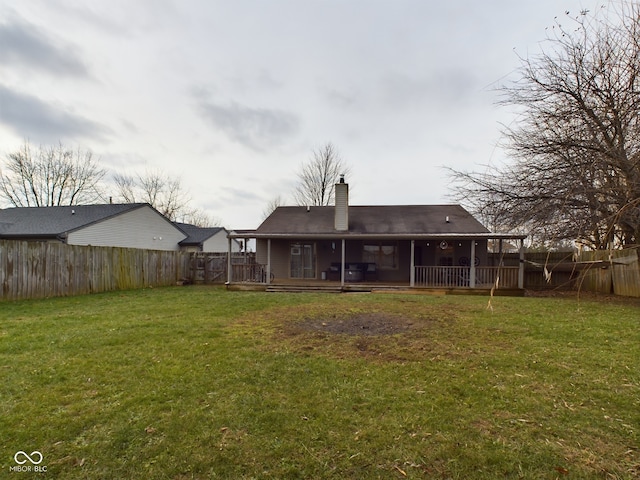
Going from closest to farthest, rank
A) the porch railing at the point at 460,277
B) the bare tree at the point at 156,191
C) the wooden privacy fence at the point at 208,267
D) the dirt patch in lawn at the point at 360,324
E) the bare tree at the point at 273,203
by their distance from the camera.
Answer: the dirt patch in lawn at the point at 360,324 → the porch railing at the point at 460,277 → the wooden privacy fence at the point at 208,267 → the bare tree at the point at 156,191 → the bare tree at the point at 273,203

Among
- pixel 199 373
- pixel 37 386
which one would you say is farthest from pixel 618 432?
pixel 37 386

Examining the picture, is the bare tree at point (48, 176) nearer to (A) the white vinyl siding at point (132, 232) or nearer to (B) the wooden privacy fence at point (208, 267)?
(A) the white vinyl siding at point (132, 232)

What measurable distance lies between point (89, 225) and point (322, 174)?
18.9m

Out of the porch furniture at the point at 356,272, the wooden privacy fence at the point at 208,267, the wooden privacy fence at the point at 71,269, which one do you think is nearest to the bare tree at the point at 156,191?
the wooden privacy fence at the point at 208,267

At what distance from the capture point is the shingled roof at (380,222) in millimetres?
13984

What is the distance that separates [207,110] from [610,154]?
1366cm

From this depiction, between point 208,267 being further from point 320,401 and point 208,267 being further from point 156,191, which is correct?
point 156,191

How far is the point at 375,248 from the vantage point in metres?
15.1

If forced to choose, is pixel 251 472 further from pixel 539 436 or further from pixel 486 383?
pixel 486 383

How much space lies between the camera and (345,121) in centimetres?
1468

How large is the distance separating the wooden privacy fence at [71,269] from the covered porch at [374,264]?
3725mm

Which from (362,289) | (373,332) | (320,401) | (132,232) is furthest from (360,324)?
(132,232)

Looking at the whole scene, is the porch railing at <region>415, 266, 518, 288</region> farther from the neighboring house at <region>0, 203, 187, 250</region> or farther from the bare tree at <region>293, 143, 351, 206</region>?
the bare tree at <region>293, 143, 351, 206</region>

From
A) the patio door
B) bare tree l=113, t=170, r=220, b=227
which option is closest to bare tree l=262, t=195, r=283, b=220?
bare tree l=113, t=170, r=220, b=227
